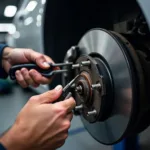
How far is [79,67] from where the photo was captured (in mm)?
684

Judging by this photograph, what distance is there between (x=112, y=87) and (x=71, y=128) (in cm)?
63

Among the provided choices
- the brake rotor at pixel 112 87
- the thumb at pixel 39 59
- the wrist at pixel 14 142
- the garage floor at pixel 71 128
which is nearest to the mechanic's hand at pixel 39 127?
the wrist at pixel 14 142

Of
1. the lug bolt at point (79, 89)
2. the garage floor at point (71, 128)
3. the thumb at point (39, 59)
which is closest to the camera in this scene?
the lug bolt at point (79, 89)

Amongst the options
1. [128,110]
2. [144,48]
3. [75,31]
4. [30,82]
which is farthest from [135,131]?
[75,31]

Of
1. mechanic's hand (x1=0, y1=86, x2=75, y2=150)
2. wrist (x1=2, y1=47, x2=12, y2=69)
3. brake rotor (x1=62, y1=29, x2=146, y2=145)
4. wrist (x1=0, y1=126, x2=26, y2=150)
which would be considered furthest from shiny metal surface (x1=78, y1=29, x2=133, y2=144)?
wrist (x1=2, y1=47, x2=12, y2=69)

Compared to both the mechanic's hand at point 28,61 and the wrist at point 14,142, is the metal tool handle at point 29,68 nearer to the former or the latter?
the mechanic's hand at point 28,61

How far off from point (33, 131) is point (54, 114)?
5 cm

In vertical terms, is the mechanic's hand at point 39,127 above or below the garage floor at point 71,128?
above

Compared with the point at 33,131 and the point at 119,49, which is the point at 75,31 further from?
the point at 33,131

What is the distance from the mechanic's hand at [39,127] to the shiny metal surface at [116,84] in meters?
0.13

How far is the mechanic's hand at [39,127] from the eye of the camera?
51 cm

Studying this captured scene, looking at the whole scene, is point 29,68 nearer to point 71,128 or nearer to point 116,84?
point 116,84

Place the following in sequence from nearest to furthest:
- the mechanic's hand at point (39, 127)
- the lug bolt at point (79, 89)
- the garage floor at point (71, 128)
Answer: the mechanic's hand at point (39, 127)
the lug bolt at point (79, 89)
the garage floor at point (71, 128)

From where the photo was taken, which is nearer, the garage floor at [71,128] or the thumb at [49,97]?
the thumb at [49,97]
